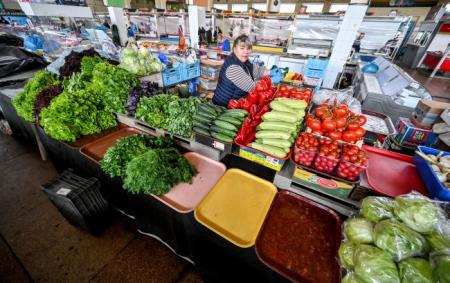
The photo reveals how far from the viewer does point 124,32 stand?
750cm

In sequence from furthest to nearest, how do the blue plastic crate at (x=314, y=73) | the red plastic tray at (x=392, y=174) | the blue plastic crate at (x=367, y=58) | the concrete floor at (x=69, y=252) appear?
the blue plastic crate at (x=367, y=58)
the blue plastic crate at (x=314, y=73)
the concrete floor at (x=69, y=252)
the red plastic tray at (x=392, y=174)

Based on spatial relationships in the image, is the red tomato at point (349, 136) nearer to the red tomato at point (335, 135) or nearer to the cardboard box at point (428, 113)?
the red tomato at point (335, 135)

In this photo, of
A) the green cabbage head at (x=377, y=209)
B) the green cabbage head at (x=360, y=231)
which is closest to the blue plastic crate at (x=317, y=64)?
the green cabbage head at (x=377, y=209)

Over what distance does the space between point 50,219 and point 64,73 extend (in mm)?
2507

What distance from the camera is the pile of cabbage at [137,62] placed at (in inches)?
132

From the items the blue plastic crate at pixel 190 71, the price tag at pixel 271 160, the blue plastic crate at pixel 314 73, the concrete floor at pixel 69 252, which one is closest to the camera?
the price tag at pixel 271 160

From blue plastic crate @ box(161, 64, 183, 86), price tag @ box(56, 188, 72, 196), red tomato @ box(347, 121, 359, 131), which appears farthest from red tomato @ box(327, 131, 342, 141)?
blue plastic crate @ box(161, 64, 183, 86)

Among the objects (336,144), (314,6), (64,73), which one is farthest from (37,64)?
(314,6)

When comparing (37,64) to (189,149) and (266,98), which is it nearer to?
(189,149)

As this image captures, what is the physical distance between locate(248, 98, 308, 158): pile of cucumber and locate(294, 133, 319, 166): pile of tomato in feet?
0.35

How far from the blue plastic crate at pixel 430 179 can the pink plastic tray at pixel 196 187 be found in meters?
1.63

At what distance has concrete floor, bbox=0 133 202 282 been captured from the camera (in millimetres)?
2062

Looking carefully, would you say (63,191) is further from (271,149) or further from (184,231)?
(271,149)

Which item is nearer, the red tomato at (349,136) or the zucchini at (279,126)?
the red tomato at (349,136)
